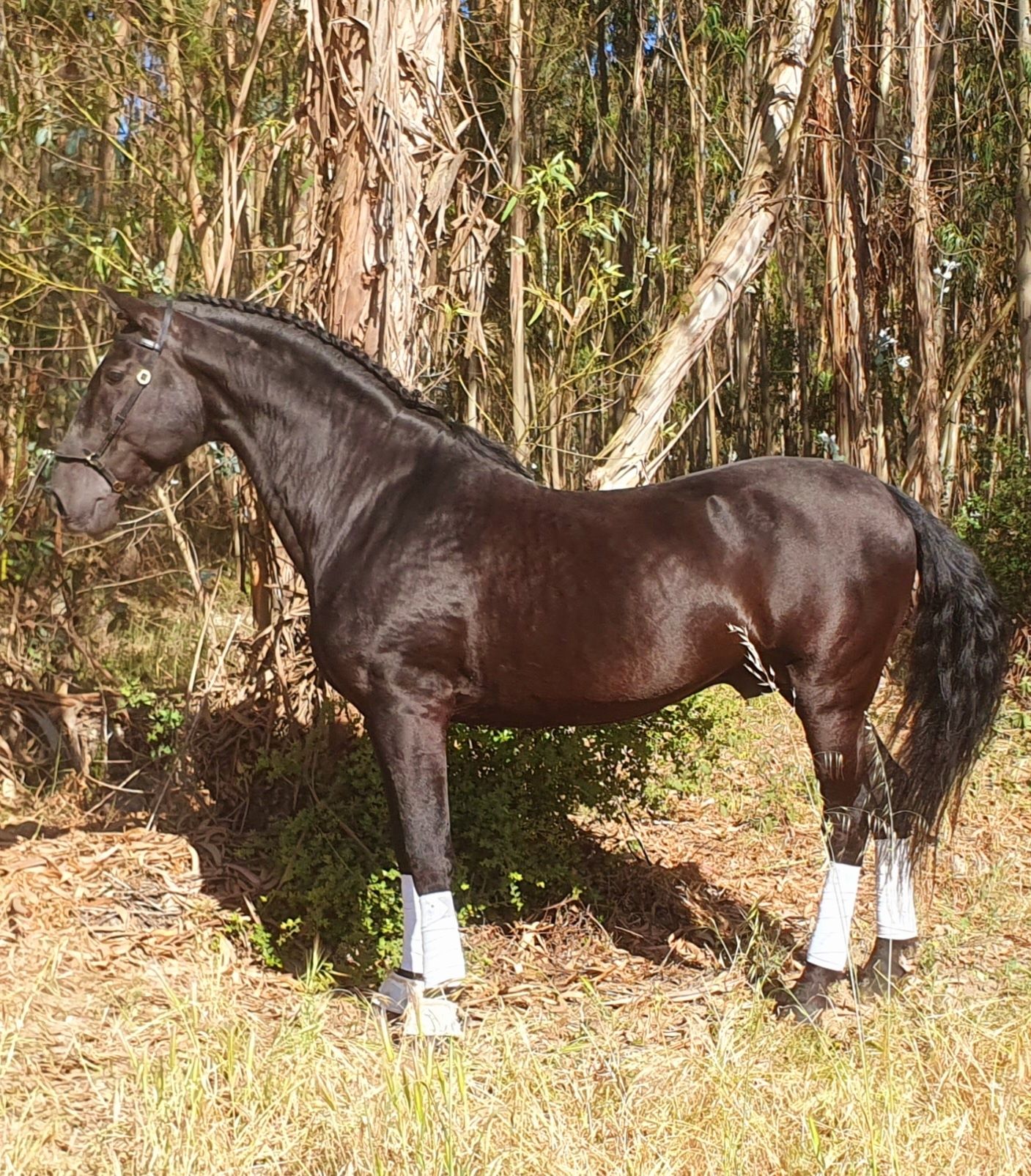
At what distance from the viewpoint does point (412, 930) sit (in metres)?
3.64

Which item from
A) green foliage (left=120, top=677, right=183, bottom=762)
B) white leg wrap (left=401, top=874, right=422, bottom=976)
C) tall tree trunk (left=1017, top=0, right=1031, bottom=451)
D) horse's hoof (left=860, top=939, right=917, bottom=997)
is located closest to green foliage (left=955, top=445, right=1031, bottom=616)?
tall tree trunk (left=1017, top=0, right=1031, bottom=451)

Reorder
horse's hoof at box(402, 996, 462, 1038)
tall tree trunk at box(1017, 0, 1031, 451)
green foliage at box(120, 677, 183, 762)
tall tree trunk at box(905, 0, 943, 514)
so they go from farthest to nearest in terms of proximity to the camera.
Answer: tall tree trunk at box(905, 0, 943, 514), tall tree trunk at box(1017, 0, 1031, 451), green foliage at box(120, 677, 183, 762), horse's hoof at box(402, 996, 462, 1038)

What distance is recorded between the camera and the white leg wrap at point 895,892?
390 cm

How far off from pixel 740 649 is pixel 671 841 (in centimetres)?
204

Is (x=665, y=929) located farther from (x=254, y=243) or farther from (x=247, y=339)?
(x=254, y=243)

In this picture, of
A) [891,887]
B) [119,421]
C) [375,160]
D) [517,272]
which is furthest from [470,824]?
[517,272]

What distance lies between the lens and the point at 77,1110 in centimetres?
312

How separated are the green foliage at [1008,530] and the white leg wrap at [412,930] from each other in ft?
16.2

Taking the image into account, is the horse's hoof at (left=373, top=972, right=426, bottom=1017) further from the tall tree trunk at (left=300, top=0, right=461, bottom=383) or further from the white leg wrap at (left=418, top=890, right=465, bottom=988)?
the tall tree trunk at (left=300, top=0, right=461, bottom=383)

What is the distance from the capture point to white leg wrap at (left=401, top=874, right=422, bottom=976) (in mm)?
3617

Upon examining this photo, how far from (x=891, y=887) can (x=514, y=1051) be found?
1296mm

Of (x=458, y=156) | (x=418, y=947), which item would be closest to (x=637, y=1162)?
(x=418, y=947)

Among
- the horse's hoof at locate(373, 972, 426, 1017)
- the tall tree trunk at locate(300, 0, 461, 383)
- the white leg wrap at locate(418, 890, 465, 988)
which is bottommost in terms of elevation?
the horse's hoof at locate(373, 972, 426, 1017)

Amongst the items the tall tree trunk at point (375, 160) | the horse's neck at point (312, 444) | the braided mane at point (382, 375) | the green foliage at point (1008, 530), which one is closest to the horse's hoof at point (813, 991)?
the braided mane at point (382, 375)
